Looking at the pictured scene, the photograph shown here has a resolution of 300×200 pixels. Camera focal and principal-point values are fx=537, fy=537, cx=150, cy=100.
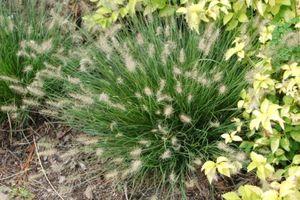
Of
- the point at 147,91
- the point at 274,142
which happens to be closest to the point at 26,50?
the point at 147,91

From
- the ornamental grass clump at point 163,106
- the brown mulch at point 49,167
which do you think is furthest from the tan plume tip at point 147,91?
the brown mulch at point 49,167

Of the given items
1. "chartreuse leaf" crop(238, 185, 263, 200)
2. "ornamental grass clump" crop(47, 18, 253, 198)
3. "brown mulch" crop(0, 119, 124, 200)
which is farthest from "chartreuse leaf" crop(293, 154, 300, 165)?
"brown mulch" crop(0, 119, 124, 200)

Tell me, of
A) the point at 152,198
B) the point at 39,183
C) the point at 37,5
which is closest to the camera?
the point at 152,198

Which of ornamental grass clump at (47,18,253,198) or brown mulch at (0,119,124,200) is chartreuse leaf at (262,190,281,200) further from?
brown mulch at (0,119,124,200)

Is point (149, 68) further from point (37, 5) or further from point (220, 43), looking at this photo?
point (37, 5)

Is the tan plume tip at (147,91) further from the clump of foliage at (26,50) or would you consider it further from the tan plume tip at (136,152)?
the clump of foliage at (26,50)

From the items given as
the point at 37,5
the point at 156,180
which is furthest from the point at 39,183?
the point at 37,5
